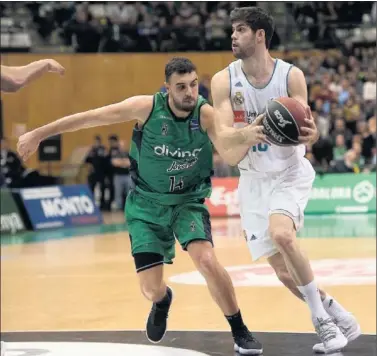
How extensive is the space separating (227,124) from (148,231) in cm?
102

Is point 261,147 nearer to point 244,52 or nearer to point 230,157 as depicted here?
point 230,157

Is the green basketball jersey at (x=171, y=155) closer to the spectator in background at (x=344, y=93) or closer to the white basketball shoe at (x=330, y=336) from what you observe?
the white basketball shoe at (x=330, y=336)

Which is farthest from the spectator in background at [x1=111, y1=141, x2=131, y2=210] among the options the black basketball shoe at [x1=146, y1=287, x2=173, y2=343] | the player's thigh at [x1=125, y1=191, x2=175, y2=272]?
the player's thigh at [x1=125, y1=191, x2=175, y2=272]

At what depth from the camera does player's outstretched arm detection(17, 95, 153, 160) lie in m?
6.76

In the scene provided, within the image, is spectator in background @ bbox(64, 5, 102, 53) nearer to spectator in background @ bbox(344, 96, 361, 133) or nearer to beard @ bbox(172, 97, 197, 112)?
spectator in background @ bbox(344, 96, 361, 133)

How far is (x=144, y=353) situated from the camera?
7.36m

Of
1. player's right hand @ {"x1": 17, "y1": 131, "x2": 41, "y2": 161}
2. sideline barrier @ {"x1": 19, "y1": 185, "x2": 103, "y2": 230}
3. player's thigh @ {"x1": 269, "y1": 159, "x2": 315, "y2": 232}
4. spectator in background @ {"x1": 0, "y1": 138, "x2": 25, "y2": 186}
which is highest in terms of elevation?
player's right hand @ {"x1": 17, "y1": 131, "x2": 41, "y2": 161}

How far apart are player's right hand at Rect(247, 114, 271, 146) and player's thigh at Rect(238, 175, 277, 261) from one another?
2.26 feet

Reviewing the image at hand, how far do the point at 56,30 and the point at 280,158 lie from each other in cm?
1865

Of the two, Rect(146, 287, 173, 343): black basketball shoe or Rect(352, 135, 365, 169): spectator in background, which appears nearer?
Rect(146, 287, 173, 343): black basketball shoe

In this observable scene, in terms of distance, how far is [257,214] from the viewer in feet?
23.9

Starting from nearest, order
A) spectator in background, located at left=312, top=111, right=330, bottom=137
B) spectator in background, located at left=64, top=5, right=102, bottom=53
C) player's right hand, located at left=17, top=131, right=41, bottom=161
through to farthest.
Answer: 1. player's right hand, located at left=17, top=131, right=41, bottom=161
2. spectator in background, located at left=312, top=111, right=330, bottom=137
3. spectator in background, located at left=64, top=5, right=102, bottom=53

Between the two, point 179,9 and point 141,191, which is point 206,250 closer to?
point 141,191

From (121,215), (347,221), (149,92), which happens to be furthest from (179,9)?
(347,221)
